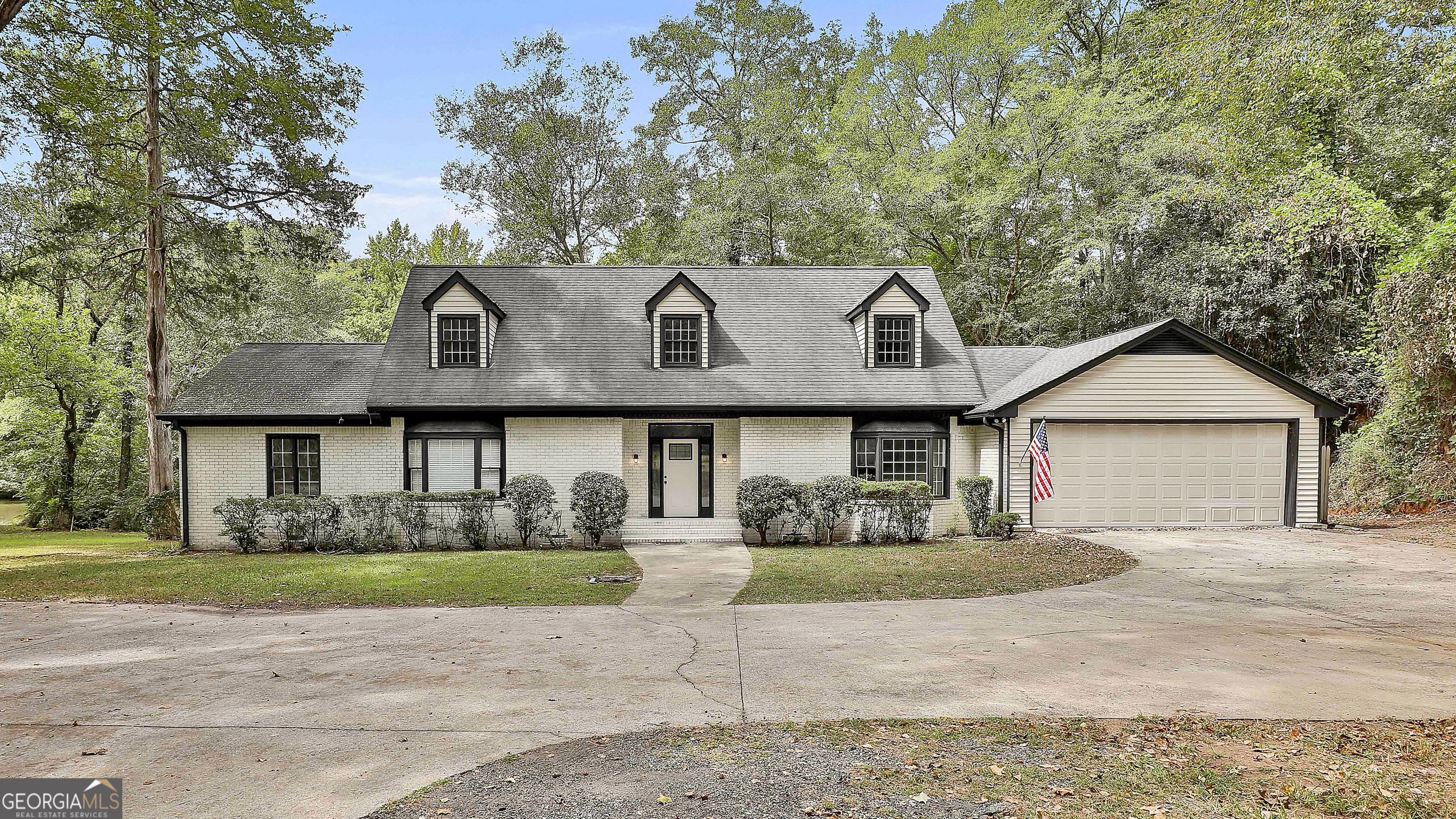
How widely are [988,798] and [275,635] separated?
24.7 feet

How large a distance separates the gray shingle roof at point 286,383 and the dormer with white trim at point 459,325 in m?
1.63

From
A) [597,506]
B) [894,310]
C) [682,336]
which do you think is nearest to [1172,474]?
[894,310]

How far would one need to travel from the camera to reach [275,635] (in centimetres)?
780

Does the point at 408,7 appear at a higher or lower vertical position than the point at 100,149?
higher

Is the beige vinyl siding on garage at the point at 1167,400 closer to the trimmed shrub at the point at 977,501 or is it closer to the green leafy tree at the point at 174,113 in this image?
the trimmed shrub at the point at 977,501

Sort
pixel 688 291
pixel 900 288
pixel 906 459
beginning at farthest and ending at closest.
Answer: pixel 900 288
pixel 688 291
pixel 906 459

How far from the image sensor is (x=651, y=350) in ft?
57.3

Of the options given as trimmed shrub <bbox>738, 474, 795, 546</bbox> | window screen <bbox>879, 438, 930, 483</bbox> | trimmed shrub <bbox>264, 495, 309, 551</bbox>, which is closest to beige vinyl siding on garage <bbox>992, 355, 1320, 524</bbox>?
window screen <bbox>879, 438, 930, 483</bbox>

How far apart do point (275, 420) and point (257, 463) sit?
3.79ft

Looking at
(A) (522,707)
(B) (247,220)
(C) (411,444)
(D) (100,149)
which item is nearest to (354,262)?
(B) (247,220)

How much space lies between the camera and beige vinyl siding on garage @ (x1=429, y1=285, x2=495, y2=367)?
1669 centimetres

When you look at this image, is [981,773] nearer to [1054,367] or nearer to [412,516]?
[412,516]

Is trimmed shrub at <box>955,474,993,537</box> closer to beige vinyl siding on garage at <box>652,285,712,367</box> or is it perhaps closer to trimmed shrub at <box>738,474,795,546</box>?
trimmed shrub at <box>738,474,795,546</box>

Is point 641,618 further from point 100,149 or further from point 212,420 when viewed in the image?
point 100,149
